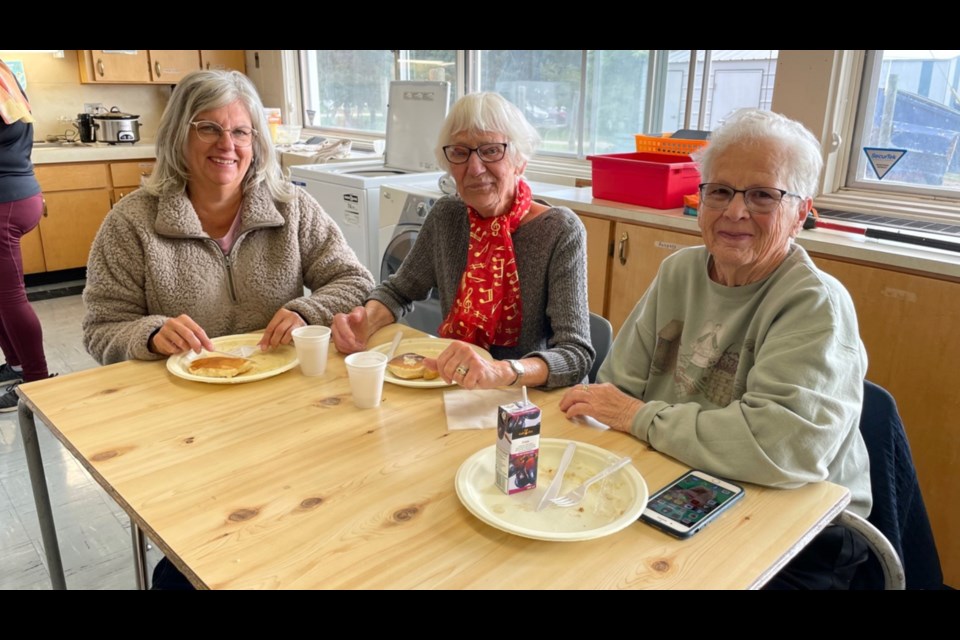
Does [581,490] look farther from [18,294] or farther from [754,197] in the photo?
[18,294]

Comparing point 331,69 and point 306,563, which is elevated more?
point 331,69

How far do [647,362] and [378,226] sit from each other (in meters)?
2.21

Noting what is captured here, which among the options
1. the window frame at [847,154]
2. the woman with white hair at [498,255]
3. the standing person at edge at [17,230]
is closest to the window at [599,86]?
the window frame at [847,154]

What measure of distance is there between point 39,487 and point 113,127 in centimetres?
409

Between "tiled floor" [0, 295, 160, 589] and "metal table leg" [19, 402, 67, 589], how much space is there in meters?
0.32

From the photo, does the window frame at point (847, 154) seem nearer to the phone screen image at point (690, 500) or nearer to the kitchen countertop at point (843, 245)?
the kitchen countertop at point (843, 245)

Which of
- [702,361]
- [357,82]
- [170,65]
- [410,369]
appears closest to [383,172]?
[357,82]

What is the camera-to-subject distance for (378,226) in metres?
3.42

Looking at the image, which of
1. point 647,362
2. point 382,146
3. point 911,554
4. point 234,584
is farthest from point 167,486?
point 382,146

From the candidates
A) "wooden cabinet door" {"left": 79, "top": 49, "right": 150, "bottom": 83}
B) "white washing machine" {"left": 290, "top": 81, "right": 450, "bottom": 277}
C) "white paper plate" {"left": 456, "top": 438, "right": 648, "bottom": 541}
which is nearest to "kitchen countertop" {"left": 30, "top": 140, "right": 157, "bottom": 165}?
"wooden cabinet door" {"left": 79, "top": 49, "right": 150, "bottom": 83}

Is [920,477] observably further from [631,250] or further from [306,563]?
[306,563]

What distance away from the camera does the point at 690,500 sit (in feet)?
3.21

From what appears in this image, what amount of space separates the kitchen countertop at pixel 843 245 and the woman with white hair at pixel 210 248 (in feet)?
3.45

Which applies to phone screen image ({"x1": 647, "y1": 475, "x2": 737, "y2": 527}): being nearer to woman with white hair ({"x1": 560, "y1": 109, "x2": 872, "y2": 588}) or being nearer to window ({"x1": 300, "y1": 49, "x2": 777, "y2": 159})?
woman with white hair ({"x1": 560, "y1": 109, "x2": 872, "y2": 588})
